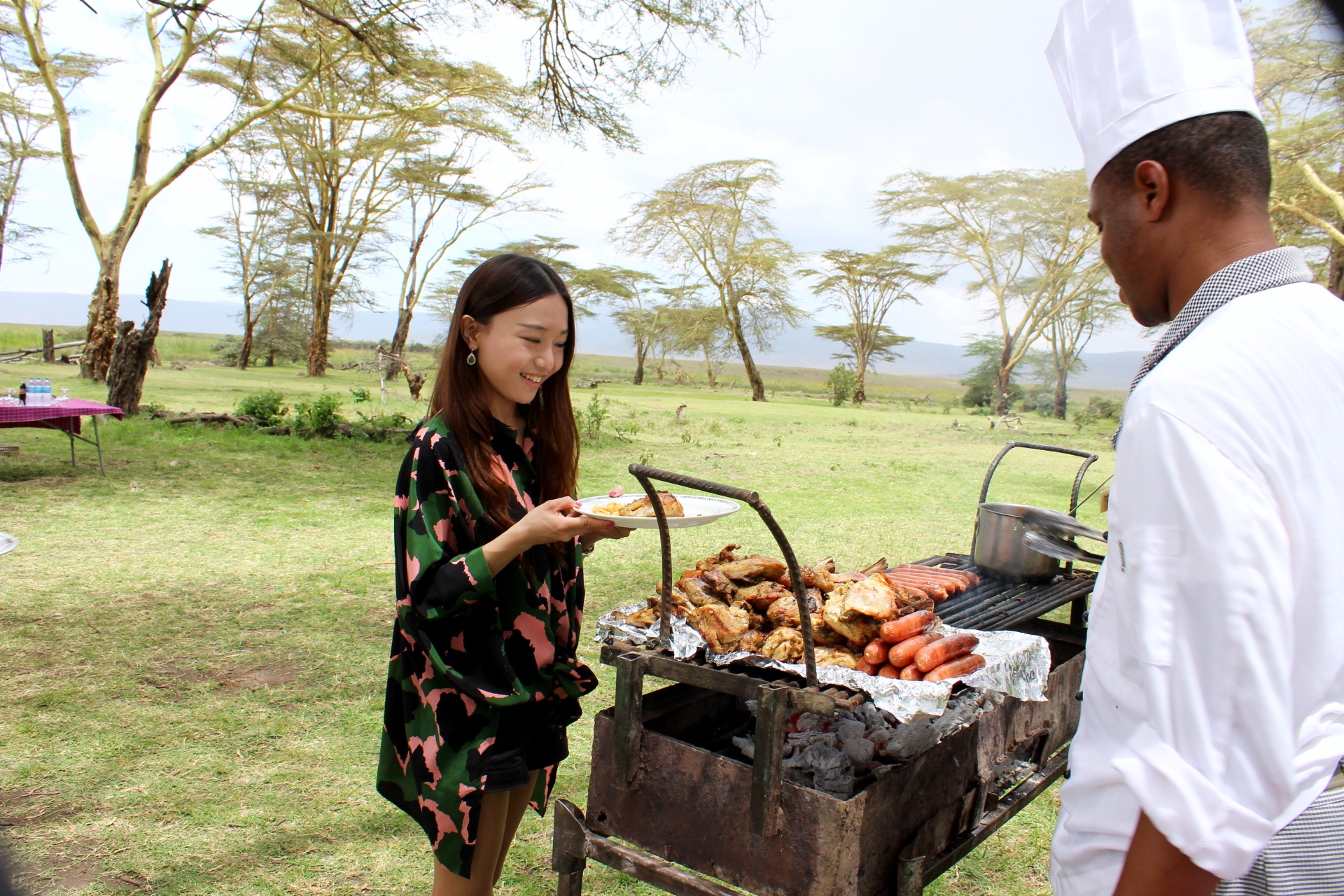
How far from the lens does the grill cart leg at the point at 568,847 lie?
2195mm

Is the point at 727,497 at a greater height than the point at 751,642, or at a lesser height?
greater

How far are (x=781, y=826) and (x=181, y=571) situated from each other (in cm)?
521

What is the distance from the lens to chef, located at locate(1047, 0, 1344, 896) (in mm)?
→ 826

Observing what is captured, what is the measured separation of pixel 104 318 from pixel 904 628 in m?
17.6

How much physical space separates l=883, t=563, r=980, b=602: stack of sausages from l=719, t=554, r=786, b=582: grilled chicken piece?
0.36 meters

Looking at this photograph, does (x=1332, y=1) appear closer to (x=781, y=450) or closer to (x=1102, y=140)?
(x=1102, y=140)

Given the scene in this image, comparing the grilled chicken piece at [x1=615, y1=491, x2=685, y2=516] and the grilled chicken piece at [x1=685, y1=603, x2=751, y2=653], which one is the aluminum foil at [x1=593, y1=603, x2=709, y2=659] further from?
the grilled chicken piece at [x1=615, y1=491, x2=685, y2=516]

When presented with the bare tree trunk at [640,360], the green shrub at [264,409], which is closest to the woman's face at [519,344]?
the green shrub at [264,409]

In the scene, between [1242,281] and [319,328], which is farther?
[319,328]

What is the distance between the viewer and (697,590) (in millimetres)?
2484

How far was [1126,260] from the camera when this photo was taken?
110 cm

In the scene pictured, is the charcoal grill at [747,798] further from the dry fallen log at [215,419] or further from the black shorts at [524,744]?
the dry fallen log at [215,419]

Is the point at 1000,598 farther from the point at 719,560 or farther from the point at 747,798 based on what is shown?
the point at 747,798

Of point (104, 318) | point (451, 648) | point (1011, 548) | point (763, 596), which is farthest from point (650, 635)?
point (104, 318)
